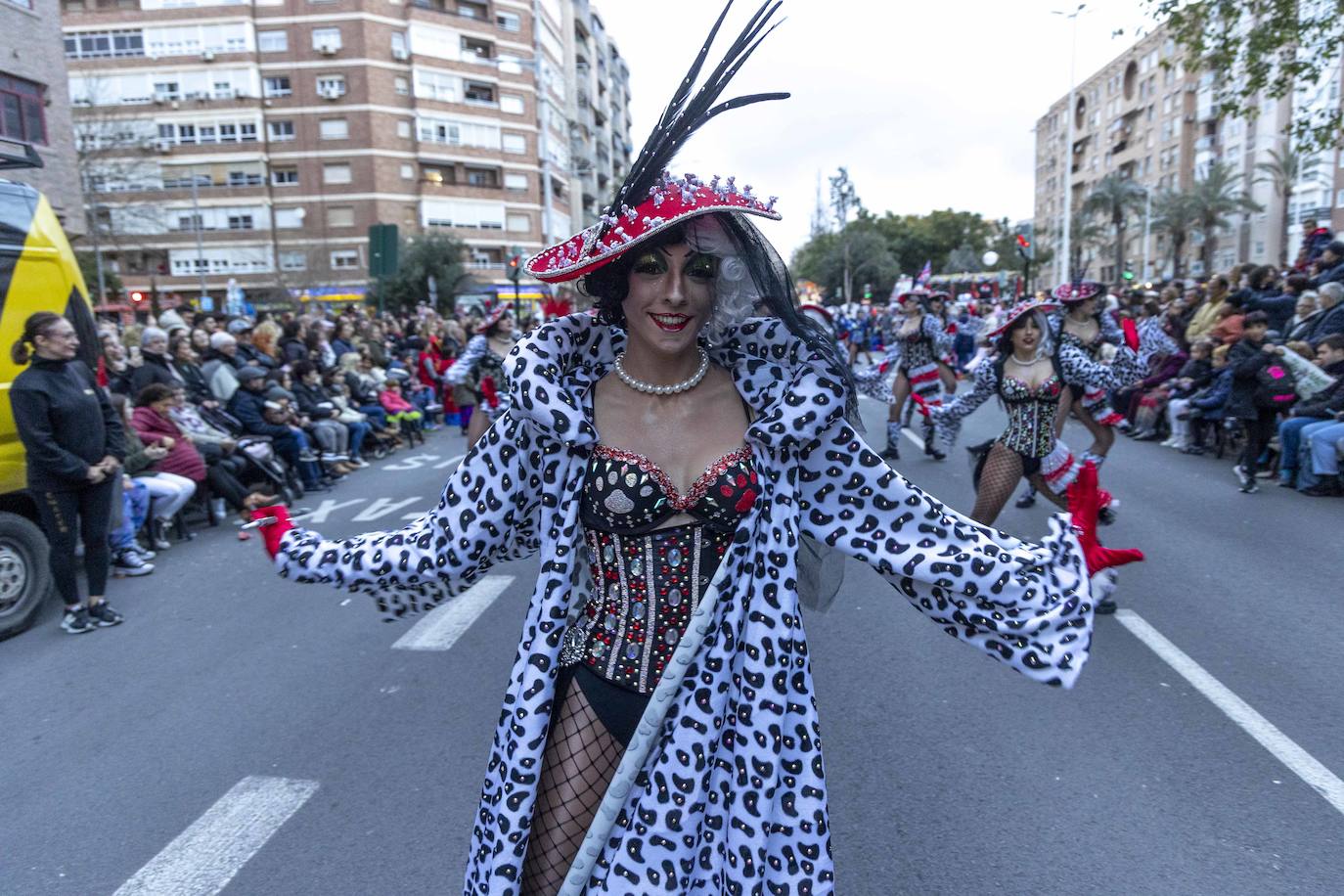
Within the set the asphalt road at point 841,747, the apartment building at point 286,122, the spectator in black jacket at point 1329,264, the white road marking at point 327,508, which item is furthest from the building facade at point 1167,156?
the asphalt road at point 841,747

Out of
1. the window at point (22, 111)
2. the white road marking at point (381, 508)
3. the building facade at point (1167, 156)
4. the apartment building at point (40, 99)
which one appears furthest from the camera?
the building facade at point (1167, 156)

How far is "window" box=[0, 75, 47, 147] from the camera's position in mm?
24188

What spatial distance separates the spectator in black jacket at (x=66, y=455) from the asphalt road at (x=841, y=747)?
387 mm

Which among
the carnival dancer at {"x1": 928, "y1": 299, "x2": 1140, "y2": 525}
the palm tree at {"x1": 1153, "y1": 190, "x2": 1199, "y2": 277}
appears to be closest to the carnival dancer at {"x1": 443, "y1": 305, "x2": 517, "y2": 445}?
the carnival dancer at {"x1": 928, "y1": 299, "x2": 1140, "y2": 525}

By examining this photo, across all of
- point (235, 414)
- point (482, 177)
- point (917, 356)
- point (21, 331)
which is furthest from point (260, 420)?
point (482, 177)

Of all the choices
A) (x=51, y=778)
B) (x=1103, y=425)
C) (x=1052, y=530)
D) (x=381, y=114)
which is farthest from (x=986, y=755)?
(x=381, y=114)

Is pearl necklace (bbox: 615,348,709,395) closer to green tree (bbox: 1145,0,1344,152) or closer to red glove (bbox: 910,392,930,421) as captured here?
red glove (bbox: 910,392,930,421)

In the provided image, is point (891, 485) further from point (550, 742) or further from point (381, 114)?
point (381, 114)

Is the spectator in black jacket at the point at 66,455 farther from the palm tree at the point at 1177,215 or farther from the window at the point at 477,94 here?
the window at the point at 477,94

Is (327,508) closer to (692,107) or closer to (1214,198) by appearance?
(692,107)

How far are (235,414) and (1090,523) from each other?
34.3ft

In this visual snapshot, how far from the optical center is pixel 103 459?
6.29 m

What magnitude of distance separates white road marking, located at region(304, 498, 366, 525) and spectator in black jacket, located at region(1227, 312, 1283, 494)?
9.40 m

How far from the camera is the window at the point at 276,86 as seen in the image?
55.6 m
